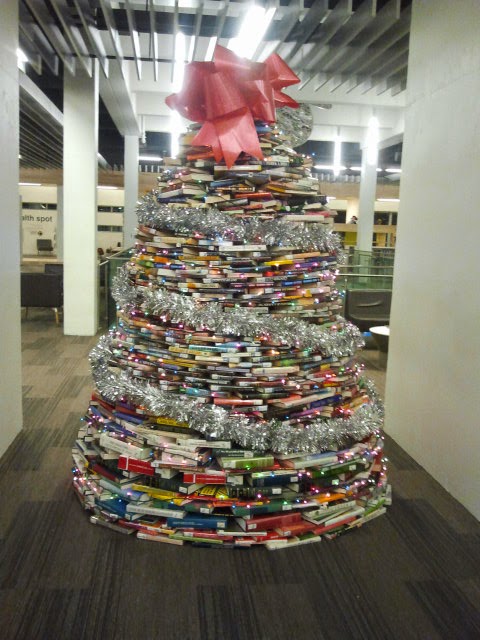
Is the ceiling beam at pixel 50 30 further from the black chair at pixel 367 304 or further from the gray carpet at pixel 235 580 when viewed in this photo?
the black chair at pixel 367 304

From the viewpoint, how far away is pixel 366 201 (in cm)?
1402

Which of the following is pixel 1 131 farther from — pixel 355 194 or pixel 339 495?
pixel 355 194

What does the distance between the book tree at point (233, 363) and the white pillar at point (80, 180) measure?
490cm

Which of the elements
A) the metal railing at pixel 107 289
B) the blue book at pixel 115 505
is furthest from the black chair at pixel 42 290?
the blue book at pixel 115 505

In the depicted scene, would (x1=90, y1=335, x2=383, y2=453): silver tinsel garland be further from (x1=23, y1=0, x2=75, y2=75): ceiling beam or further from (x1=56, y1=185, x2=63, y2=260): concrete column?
(x1=56, y1=185, x2=63, y2=260): concrete column

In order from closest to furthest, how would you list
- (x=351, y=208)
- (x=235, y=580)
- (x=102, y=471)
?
1. (x=235, y=580)
2. (x=102, y=471)
3. (x=351, y=208)

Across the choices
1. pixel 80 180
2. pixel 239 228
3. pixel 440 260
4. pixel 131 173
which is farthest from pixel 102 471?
pixel 131 173

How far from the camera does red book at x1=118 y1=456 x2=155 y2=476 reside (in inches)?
115

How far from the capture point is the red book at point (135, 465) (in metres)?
2.92

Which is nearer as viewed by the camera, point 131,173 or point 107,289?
point 107,289

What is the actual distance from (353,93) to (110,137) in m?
11.7

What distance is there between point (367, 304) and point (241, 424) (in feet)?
18.1

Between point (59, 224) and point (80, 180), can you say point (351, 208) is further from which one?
point (80, 180)

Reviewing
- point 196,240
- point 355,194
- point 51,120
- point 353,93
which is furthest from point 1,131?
point 355,194
